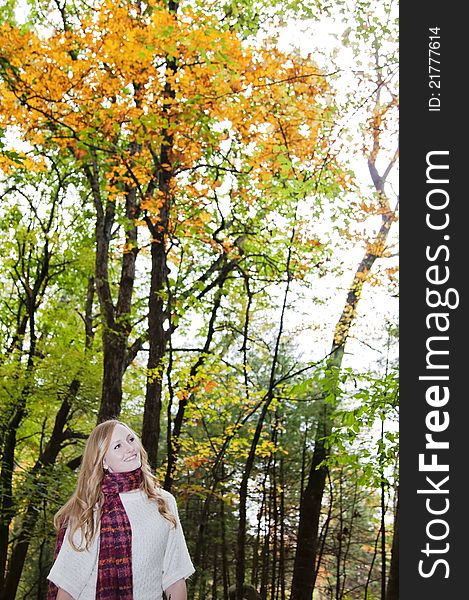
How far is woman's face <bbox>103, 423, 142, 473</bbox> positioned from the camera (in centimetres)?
257

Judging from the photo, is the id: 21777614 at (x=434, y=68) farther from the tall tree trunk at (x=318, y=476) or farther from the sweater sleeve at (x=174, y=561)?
the tall tree trunk at (x=318, y=476)

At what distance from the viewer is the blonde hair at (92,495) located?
2479mm

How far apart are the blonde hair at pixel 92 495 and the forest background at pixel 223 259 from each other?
268cm

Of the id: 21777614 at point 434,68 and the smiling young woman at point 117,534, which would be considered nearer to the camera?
the smiling young woman at point 117,534

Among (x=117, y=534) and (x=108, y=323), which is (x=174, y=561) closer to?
(x=117, y=534)

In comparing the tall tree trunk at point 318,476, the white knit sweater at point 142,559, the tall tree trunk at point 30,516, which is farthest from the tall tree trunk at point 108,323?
the white knit sweater at point 142,559

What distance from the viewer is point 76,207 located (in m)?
13.5

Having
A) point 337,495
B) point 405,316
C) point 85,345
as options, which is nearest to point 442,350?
point 405,316

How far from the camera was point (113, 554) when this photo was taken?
2.41m

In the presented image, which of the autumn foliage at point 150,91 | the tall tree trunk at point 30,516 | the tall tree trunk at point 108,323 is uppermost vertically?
the autumn foliage at point 150,91

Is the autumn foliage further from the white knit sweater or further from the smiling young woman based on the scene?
the white knit sweater

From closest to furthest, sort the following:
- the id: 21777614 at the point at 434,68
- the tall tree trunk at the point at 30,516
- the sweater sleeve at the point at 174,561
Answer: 1. the sweater sleeve at the point at 174,561
2. the id: 21777614 at the point at 434,68
3. the tall tree trunk at the point at 30,516

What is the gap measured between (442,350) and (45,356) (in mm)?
10117

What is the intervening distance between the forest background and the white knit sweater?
2.69 meters
